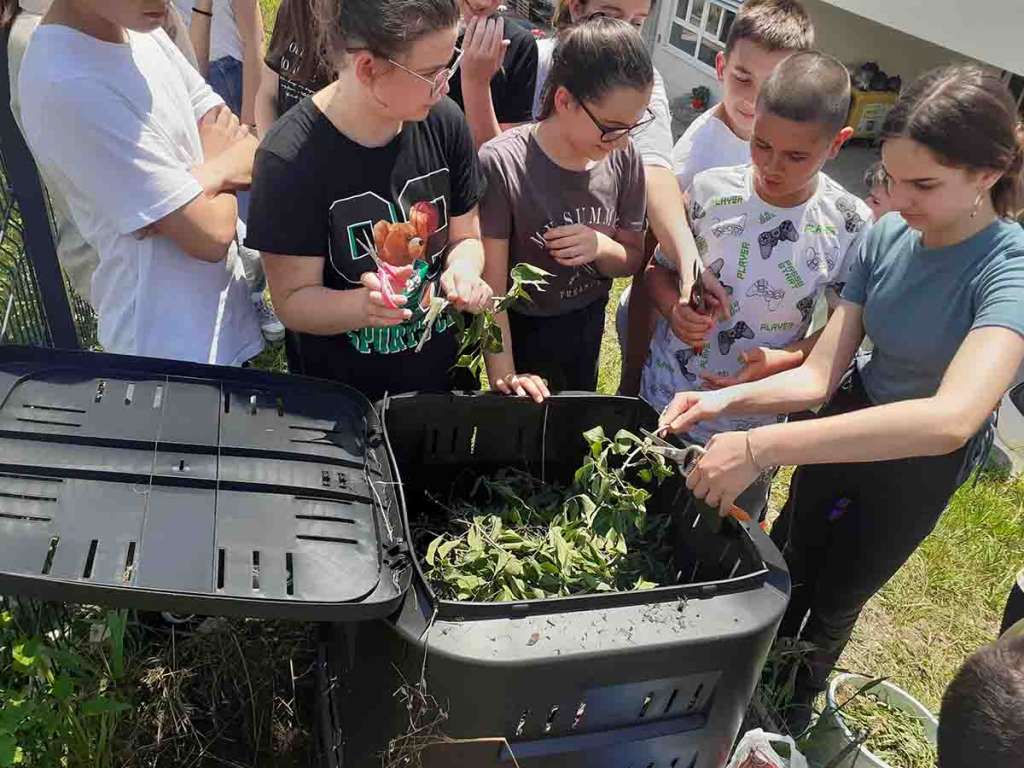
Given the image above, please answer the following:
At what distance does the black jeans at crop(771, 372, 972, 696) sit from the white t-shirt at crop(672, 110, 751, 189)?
79cm

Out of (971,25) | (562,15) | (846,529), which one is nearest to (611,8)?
(562,15)

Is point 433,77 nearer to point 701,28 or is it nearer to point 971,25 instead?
point 971,25

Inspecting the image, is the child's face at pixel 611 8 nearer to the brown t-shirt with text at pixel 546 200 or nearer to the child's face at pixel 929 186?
the brown t-shirt with text at pixel 546 200

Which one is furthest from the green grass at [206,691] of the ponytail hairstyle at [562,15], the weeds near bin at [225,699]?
the ponytail hairstyle at [562,15]

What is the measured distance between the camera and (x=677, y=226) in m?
2.19

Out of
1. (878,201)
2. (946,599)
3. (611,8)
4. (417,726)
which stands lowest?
(946,599)

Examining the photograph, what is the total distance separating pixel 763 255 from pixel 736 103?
1.95 ft

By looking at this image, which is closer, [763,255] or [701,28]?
[763,255]

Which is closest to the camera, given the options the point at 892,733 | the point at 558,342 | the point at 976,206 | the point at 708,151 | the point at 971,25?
the point at 976,206

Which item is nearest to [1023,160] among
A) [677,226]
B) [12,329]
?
[677,226]

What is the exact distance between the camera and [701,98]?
8766mm

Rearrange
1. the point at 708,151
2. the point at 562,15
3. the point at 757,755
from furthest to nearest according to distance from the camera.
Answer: the point at 562,15
the point at 708,151
the point at 757,755

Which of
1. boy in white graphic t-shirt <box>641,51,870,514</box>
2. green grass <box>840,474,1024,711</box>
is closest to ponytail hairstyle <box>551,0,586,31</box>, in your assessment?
boy in white graphic t-shirt <box>641,51,870,514</box>

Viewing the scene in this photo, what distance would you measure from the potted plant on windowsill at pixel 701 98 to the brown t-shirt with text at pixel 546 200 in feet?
23.2
